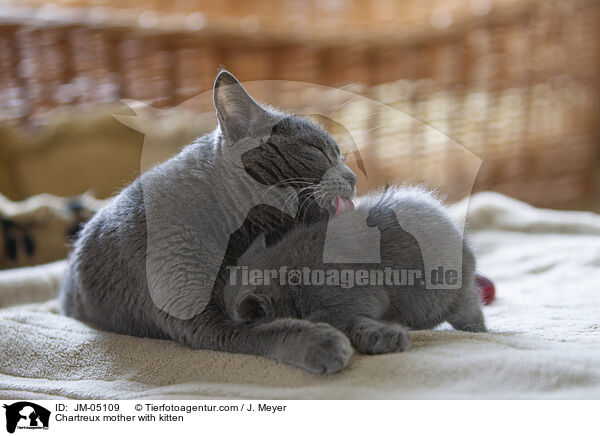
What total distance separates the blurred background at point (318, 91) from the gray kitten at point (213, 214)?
0.13 m

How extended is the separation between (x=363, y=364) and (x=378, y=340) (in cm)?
4

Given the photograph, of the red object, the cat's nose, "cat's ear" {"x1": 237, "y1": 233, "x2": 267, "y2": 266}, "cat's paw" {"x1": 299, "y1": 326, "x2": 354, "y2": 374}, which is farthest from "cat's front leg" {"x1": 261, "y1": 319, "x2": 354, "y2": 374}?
the red object

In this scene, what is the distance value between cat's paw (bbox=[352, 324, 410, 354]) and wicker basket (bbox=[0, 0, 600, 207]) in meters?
→ 0.27

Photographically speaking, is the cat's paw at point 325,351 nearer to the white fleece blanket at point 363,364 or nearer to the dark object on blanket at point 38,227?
the white fleece blanket at point 363,364

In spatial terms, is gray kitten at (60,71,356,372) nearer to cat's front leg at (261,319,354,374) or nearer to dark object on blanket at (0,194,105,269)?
cat's front leg at (261,319,354,374)

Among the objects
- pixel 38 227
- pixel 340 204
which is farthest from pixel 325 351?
pixel 38 227

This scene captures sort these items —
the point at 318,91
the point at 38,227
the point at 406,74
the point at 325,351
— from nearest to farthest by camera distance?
the point at 325,351
the point at 318,91
the point at 38,227
the point at 406,74

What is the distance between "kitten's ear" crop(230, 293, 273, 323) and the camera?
0.79 meters

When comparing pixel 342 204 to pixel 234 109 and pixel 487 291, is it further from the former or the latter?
pixel 487 291

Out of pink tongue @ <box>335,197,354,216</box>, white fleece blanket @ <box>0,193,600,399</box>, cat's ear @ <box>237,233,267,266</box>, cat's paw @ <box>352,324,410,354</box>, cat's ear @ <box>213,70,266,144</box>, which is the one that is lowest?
white fleece blanket @ <box>0,193,600,399</box>

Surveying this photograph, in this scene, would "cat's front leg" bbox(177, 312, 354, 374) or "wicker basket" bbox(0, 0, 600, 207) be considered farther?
"wicker basket" bbox(0, 0, 600, 207)

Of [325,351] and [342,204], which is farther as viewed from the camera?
[342,204]

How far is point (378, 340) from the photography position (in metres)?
0.77
